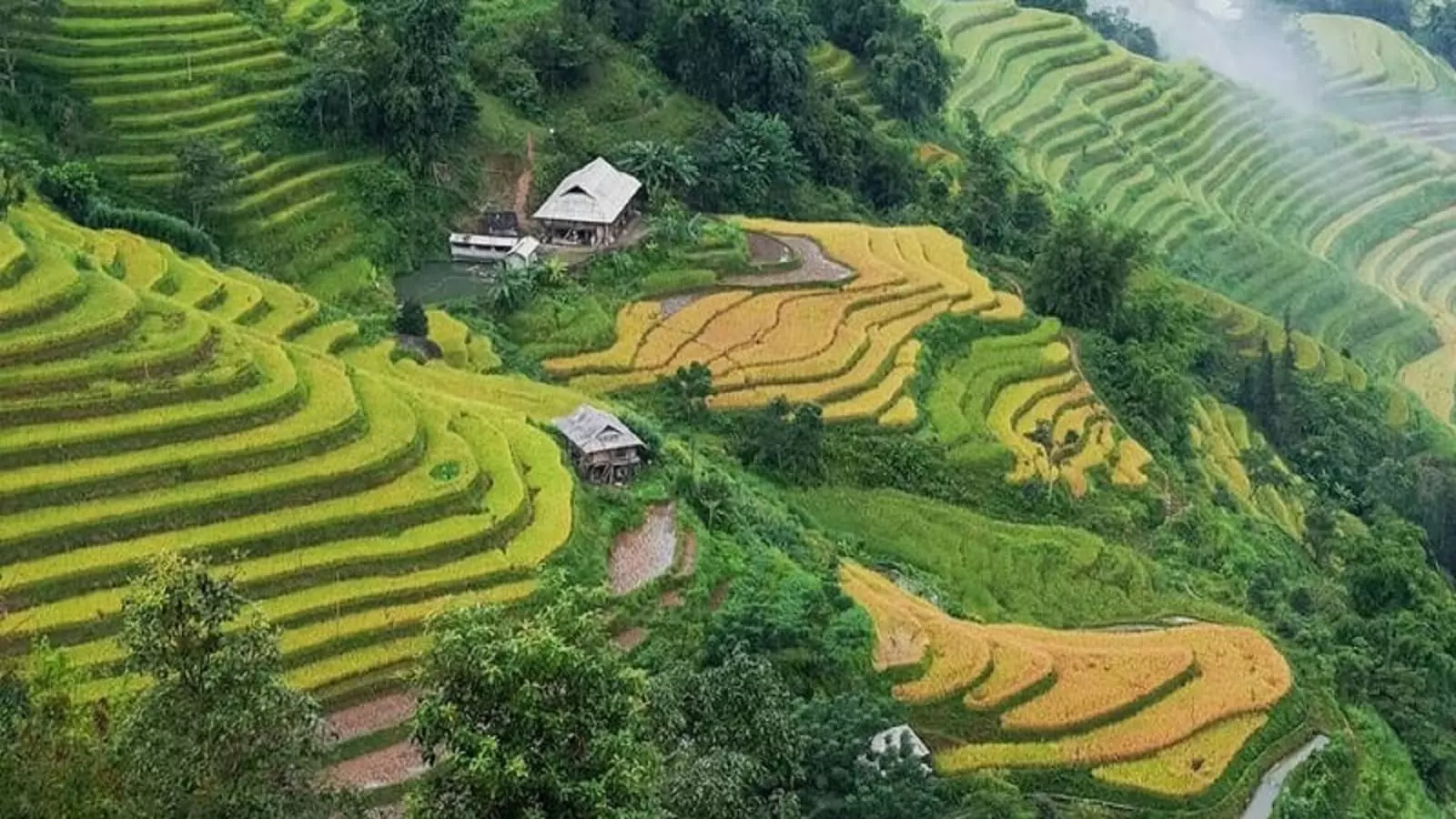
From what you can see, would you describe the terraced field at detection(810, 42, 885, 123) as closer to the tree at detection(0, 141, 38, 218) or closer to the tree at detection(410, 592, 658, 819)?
the tree at detection(0, 141, 38, 218)

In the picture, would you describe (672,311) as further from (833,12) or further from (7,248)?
(833,12)

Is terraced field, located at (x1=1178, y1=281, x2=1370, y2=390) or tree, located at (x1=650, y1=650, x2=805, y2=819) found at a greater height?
tree, located at (x1=650, y1=650, x2=805, y2=819)

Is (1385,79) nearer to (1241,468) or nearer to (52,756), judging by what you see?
(1241,468)

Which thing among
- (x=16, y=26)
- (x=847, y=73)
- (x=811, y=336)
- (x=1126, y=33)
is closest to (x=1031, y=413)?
(x=811, y=336)

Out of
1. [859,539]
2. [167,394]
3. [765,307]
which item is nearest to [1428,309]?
[765,307]

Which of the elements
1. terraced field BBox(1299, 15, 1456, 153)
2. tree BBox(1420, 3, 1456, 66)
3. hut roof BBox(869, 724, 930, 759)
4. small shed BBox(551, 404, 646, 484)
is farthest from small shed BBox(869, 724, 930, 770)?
tree BBox(1420, 3, 1456, 66)

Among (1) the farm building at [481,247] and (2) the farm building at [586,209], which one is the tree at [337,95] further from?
(2) the farm building at [586,209]

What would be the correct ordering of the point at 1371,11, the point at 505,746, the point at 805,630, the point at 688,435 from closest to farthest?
1. the point at 505,746
2. the point at 805,630
3. the point at 688,435
4. the point at 1371,11
